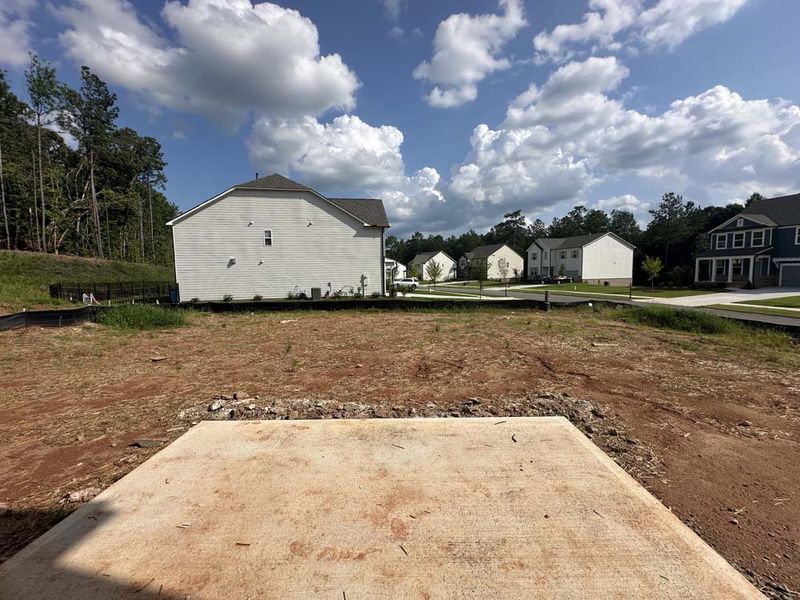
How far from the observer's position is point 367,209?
993 inches

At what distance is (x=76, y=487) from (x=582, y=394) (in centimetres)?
546

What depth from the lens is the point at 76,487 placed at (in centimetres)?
280

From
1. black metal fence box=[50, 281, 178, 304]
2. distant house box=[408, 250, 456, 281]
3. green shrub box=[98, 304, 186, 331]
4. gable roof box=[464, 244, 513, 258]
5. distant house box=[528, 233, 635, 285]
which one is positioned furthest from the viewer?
distant house box=[408, 250, 456, 281]

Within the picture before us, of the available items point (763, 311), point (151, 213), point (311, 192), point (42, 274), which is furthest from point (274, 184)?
point (151, 213)

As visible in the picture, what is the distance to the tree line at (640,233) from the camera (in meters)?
49.5

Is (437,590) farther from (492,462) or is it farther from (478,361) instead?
(478,361)

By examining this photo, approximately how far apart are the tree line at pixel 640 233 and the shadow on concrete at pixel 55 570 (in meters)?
47.5

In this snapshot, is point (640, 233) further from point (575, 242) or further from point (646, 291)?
point (646, 291)

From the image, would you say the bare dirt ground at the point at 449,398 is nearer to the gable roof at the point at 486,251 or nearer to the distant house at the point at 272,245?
the distant house at the point at 272,245

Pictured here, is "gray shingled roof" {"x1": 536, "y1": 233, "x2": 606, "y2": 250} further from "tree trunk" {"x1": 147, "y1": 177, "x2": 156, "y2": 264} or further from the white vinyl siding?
"tree trunk" {"x1": 147, "y1": 177, "x2": 156, "y2": 264}

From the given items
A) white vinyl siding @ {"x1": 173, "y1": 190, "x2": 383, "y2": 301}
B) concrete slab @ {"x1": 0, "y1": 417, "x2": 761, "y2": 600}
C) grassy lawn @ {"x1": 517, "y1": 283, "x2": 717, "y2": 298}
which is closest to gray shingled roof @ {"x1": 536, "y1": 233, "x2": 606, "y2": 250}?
grassy lawn @ {"x1": 517, "y1": 283, "x2": 717, "y2": 298}

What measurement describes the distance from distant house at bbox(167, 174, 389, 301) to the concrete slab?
19.4 m

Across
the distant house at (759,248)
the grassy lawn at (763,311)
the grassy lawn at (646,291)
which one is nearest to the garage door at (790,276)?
the distant house at (759,248)

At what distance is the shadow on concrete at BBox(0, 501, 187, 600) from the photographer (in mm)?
1751
